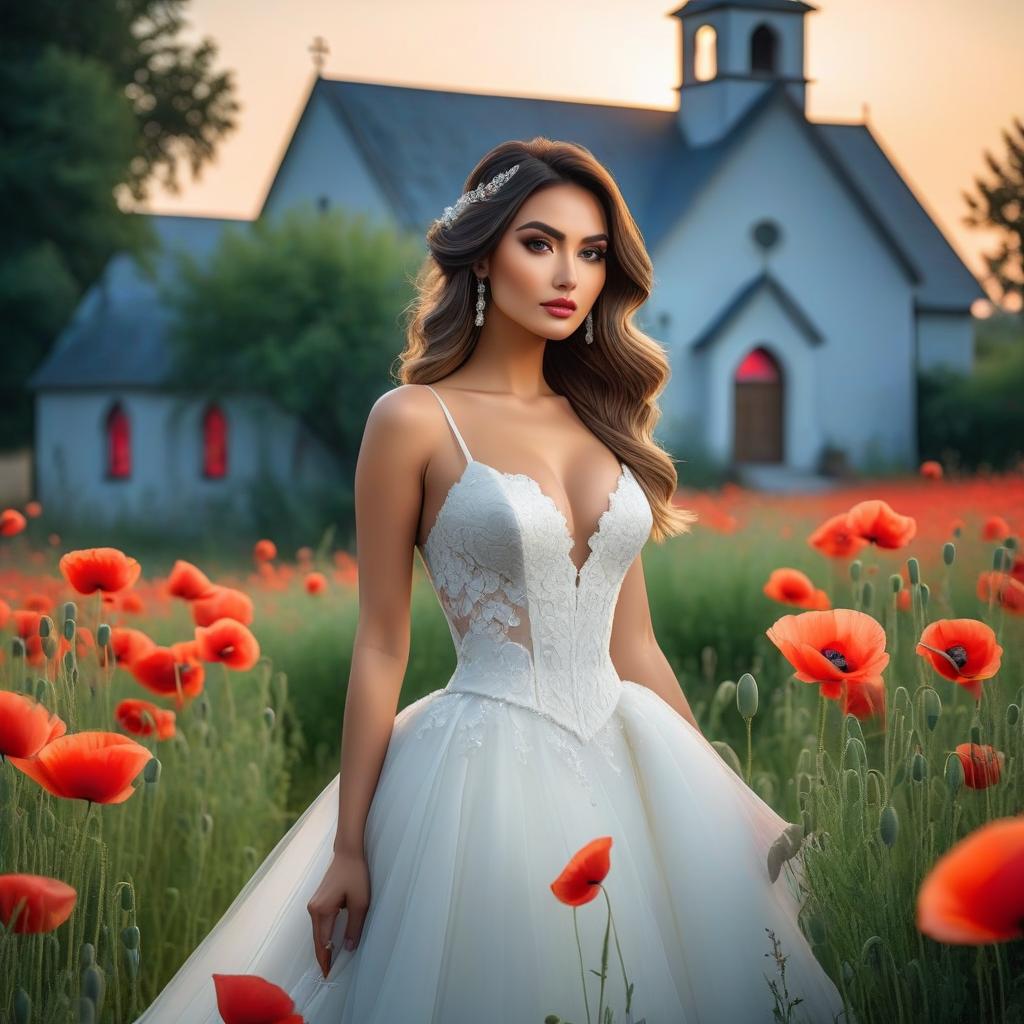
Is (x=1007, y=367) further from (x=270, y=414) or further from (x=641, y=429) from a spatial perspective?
(x=641, y=429)

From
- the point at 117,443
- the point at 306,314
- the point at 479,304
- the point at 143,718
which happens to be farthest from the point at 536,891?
the point at 117,443

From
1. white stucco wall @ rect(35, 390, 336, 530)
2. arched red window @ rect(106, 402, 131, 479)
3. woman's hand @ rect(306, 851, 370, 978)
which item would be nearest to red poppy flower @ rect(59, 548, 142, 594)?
woman's hand @ rect(306, 851, 370, 978)

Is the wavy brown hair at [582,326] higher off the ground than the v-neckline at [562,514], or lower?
higher

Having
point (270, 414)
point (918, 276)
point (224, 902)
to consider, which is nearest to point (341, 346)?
point (270, 414)

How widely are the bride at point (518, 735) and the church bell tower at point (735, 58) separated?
23.0m

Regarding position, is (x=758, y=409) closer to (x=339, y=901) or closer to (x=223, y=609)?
(x=223, y=609)

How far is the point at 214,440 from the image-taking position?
22.1m

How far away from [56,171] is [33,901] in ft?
70.3

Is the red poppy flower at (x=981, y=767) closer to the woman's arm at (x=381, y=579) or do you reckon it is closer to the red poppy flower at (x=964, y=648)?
the red poppy flower at (x=964, y=648)

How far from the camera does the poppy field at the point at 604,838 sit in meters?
2.53

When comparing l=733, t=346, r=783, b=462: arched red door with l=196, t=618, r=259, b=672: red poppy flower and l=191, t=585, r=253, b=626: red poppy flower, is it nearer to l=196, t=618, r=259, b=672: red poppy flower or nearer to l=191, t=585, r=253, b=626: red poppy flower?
l=191, t=585, r=253, b=626: red poppy flower

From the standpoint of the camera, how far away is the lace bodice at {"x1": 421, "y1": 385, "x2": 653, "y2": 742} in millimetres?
2801

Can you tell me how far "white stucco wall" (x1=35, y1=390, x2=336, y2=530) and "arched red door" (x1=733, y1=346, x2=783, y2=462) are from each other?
23.0 ft

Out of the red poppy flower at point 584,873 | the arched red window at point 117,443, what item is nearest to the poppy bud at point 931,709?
the red poppy flower at point 584,873
